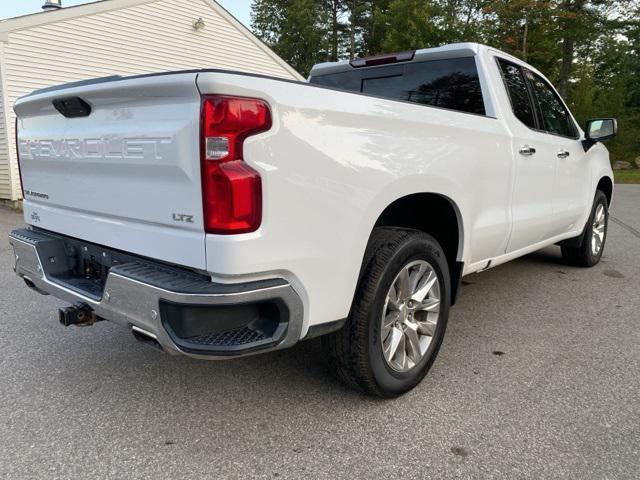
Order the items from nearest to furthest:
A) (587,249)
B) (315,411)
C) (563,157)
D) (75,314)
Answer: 1. (75,314)
2. (315,411)
3. (563,157)
4. (587,249)

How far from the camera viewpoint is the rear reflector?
12.1ft

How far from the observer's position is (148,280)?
6.48ft

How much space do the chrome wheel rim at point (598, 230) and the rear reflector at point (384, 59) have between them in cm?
297

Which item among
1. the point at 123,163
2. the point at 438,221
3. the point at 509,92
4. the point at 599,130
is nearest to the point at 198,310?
the point at 123,163

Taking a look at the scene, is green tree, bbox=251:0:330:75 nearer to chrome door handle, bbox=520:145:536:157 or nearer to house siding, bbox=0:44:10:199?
house siding, bbox=0:44:10:199

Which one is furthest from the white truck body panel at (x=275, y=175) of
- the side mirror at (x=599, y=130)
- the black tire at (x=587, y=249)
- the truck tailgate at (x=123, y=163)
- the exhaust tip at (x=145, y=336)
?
the black tire at (x=587, y=249)

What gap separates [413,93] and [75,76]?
33.1 feet

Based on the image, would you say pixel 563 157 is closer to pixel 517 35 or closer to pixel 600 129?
pixel 600 129

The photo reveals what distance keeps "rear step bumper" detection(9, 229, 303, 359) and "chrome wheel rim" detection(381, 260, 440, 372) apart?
0.69 meters

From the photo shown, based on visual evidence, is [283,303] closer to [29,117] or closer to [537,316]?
[29,117]

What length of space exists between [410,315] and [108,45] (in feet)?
38.1

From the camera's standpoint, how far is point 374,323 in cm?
243

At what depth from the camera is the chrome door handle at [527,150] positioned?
356 cm

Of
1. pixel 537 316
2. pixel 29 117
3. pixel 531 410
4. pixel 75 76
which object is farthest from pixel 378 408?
pixel 75 76
